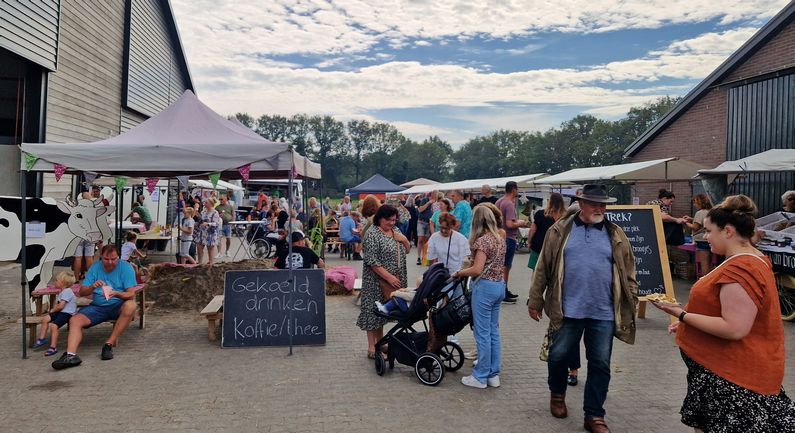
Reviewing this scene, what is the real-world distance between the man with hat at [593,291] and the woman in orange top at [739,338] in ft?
3.02

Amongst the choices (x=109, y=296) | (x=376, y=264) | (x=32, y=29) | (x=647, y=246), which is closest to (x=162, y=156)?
(x=109, y=296)

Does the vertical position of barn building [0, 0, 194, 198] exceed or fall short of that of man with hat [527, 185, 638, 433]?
it exceeds it

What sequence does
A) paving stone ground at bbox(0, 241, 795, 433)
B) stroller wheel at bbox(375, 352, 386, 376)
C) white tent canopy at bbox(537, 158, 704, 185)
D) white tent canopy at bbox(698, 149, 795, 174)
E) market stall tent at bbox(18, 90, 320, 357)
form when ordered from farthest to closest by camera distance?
white tent canopy at bbox(537, 158, 704, 185) → white tent canopy at bbox(698, 149, 795, 174) → market stall tent at bbox(18, 90, 320, 357) → stroller wheel at bbox(375, 352, 386, 376) → paving stone ground at bbox(0, 241, 795, 433)

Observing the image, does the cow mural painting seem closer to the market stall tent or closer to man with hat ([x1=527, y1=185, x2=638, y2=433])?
the market stall tent

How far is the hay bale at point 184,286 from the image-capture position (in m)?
8.07

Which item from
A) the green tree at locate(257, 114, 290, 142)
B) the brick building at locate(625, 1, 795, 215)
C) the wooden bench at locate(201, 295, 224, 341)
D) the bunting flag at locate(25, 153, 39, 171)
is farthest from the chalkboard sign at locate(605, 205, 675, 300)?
the green tree at locate(257, 114, 290, 142)

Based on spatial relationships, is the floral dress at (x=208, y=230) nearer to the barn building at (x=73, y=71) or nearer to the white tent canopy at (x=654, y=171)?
Result: the barn building at (x=73, y=71)

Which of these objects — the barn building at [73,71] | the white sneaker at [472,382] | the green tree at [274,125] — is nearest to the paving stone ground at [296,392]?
the white sneaker at [472,382]

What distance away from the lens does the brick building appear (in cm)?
1219

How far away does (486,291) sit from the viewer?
15.3 ft

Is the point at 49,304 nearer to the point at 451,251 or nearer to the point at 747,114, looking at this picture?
the point at 451,251

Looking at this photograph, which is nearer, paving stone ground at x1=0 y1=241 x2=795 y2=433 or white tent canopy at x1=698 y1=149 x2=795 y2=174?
paving stone ground at x1=0 y1=241 x2=795 y2=433

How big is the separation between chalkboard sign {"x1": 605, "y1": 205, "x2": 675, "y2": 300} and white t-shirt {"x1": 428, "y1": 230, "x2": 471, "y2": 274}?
8.61 ft

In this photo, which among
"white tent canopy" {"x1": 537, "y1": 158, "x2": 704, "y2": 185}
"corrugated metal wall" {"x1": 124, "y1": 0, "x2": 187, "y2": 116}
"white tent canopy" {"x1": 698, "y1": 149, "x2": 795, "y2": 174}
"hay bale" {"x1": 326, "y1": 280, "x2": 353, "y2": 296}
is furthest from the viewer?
"corrugated metal wall" {"x1": 124, "y1": 0, "x2": 187, "y2": 116}
